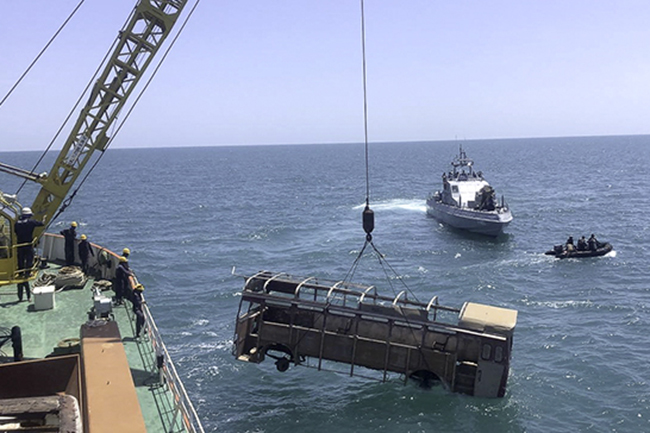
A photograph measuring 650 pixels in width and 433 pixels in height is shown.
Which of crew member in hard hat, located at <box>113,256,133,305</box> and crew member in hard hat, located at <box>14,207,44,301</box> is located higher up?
crew member in hard hat, located at <box>14,207,44,301</box>

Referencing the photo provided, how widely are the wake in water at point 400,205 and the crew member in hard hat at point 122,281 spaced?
53.7m

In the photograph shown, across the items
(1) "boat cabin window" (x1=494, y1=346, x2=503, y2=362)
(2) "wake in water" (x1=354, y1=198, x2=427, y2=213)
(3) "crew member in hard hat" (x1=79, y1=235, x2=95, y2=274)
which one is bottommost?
(2) "wake in water" (x1=354, y1=198, x2=427, y2=213)

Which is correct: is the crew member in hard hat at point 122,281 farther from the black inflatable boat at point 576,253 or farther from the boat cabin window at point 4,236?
the black inflatable boat at point 576,253

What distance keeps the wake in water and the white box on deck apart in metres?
55.8

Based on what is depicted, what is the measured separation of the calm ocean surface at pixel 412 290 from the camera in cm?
2033

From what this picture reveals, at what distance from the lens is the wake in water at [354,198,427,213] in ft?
241

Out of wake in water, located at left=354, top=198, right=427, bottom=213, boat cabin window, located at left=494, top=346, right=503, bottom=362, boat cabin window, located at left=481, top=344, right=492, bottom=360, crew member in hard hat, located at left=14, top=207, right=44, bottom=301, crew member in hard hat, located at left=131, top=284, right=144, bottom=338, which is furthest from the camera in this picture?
wake in water, located at left=354, top=198, right=427, bottom=213

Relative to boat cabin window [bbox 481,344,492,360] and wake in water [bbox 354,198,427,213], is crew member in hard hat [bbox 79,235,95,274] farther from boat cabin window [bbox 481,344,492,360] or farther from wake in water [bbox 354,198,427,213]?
wake in water [bbox 354,198,427,213]

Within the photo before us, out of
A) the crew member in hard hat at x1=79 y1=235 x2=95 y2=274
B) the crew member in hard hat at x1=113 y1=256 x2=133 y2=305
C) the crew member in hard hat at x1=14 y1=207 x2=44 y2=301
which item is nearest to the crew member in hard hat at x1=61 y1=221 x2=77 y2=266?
the crew member in hard hat at x1=79 y1=235 x2=95 y2=274

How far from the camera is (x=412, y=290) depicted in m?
36.0

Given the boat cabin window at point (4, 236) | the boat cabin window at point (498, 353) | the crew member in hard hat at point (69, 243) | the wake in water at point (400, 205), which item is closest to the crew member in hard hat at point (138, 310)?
the boat cabin window at point (4, 236)

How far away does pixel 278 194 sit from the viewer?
97062 mm

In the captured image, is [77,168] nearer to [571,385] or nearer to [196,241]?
[571,385]

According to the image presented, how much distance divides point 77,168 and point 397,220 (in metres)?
45.3
